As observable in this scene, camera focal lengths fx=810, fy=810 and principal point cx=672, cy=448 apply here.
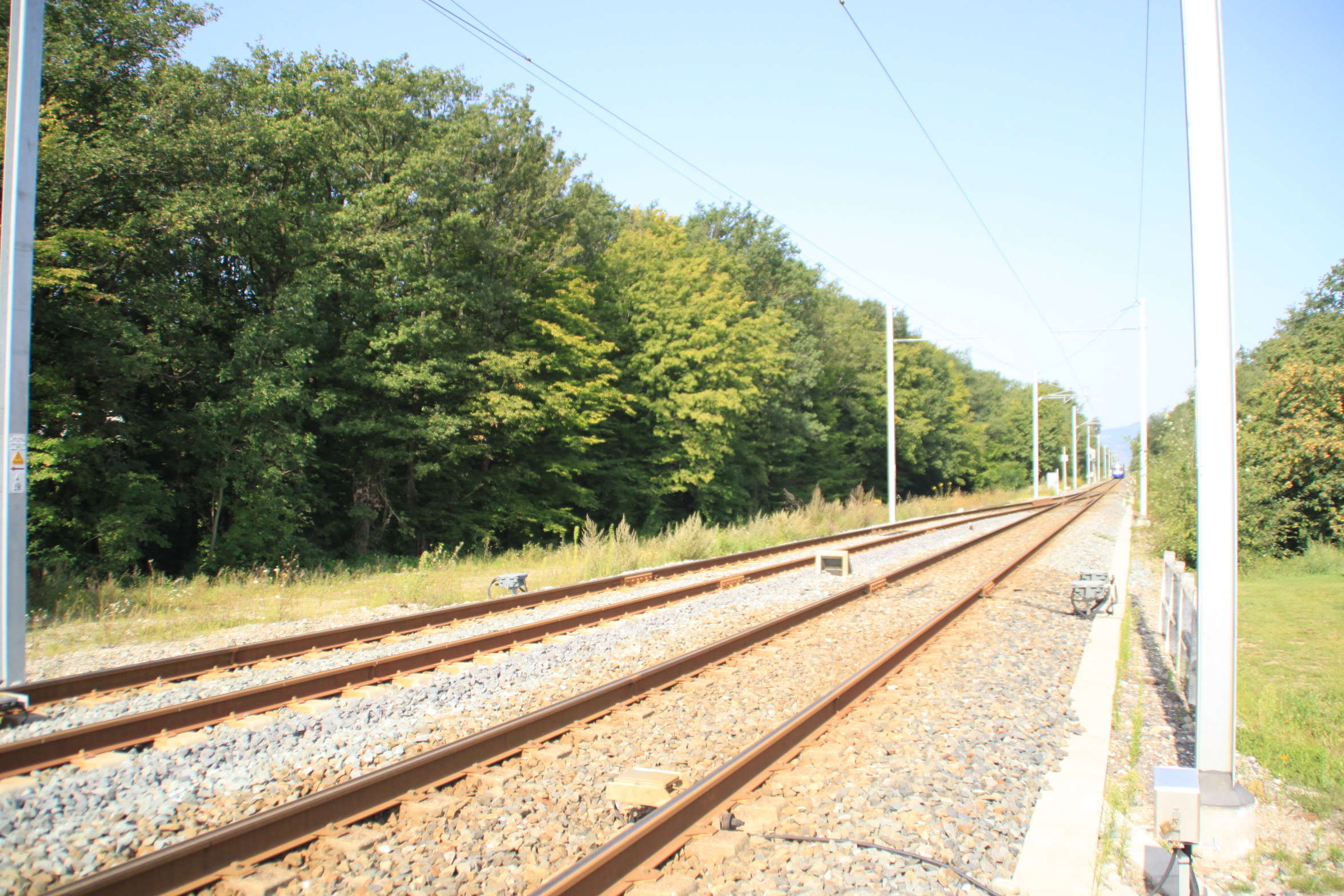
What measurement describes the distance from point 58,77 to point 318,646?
15.0 metres

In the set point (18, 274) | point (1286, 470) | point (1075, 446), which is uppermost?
point (1075, 446)

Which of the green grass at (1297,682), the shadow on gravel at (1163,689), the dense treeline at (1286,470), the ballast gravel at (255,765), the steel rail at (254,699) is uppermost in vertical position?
the dense treeline at (1286,470)

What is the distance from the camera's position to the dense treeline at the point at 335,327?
16.2 meters

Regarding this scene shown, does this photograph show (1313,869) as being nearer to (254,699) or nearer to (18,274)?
(254,699)

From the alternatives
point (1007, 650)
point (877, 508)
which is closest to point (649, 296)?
point (877, 508)

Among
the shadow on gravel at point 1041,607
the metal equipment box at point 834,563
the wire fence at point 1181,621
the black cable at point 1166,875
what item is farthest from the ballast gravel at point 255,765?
the metal equipment box at point 834,563

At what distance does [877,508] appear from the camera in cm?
3678

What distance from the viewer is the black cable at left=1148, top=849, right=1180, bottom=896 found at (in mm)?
3934

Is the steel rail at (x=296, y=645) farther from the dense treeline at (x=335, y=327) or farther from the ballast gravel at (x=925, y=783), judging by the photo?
the dense treeline at (x=335, y=327)

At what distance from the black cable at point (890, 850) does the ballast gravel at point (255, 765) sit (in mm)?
2865

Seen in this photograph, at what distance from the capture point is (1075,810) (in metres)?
5.06

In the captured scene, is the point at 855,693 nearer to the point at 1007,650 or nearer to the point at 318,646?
the point at 1007,650

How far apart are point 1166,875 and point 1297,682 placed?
245 inches

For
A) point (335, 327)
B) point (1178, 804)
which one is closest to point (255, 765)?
point (1178, 804)
